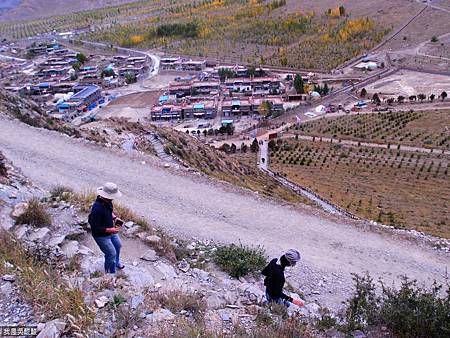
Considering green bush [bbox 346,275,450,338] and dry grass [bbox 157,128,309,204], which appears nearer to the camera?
Result: green bush [bbox 346,275,450,338]

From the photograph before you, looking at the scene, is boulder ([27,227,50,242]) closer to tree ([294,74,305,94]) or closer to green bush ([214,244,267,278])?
green bush ([214,244,267,278])

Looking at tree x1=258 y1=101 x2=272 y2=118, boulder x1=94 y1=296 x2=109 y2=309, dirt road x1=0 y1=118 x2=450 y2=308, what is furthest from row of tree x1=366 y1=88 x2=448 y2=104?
boulder x1=94 y1=296 x2=109 y2=309

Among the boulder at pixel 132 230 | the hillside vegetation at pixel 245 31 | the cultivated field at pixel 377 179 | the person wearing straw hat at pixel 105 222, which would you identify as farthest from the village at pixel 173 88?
the person wearing straw hat at pixel 105 222

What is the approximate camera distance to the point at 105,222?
382 cm

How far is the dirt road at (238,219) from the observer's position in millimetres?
5770

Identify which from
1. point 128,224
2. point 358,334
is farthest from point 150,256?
point 358,334

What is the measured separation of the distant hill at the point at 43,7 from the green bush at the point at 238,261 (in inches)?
3602

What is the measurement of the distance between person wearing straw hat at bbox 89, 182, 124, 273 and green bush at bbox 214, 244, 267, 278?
1417 millimetres

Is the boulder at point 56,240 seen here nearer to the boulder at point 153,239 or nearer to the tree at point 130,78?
the boulder at point 153,239

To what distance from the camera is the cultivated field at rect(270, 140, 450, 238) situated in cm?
1358

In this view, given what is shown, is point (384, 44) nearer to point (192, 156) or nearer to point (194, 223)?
point (192, 156)

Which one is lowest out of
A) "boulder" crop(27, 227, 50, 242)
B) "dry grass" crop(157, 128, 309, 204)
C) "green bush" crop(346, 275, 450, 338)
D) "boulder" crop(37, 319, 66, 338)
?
"dry grass" crop(157, 128, 309, 204)

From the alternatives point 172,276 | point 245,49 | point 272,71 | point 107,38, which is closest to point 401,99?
point 272,71

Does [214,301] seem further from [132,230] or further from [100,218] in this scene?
[132,230]
